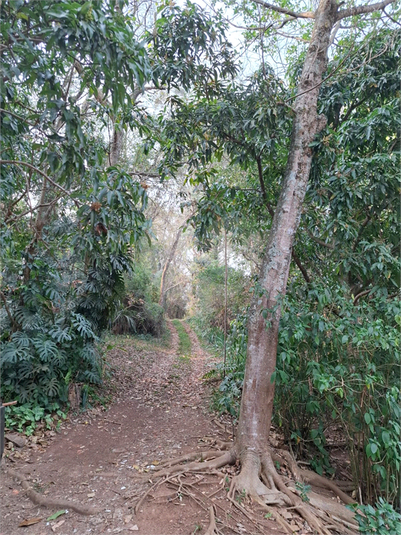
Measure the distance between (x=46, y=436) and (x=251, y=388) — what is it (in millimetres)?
2821

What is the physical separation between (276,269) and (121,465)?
2.78m

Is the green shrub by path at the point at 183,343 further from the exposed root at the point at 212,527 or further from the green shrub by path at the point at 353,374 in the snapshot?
the exposed root at the point at 212,527

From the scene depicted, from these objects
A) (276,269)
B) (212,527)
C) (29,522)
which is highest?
(276,269)

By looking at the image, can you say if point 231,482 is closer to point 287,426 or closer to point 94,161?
point 287,426

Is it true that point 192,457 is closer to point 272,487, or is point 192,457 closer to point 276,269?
point 272,487

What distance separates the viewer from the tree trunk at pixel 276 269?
350cm

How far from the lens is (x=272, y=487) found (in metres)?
3.22

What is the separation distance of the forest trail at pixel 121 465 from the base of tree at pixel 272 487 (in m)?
0.11

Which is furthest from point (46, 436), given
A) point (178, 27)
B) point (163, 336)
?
point (163, 336)

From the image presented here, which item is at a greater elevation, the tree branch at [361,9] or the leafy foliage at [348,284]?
the tree branch at [361,9]

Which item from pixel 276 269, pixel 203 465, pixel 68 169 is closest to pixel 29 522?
→ pixel 203 465

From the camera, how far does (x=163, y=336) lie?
14.0m

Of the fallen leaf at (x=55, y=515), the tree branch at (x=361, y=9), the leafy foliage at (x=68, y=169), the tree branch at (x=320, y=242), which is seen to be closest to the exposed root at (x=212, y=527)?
the fallen leaf at (x=55, y=515)

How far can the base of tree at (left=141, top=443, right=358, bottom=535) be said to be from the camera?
2916 millimetres
